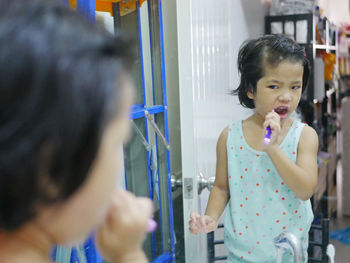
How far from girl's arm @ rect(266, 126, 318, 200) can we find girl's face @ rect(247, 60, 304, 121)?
4 cm

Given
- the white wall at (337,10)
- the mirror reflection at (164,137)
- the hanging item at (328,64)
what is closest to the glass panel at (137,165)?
the mirror reflection at (164,137)

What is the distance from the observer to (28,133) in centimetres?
18

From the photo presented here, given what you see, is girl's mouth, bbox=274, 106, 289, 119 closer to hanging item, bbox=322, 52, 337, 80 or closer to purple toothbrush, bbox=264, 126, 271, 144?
purple toothbrush, bbox=264, 126, 271, 144

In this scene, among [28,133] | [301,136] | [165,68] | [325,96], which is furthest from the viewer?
[325,96]

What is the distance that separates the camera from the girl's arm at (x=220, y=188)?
0.57 meters

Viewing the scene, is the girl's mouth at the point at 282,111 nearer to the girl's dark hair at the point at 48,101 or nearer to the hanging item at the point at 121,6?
the hanging item at the point at 121,6

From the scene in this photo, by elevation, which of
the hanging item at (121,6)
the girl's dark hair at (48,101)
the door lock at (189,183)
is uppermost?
the hanging item at (121,6)

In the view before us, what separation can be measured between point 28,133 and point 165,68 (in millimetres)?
504

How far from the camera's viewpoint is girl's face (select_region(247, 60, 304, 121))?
512 mm

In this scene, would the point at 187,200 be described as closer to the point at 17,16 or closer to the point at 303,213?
the point at 303,213

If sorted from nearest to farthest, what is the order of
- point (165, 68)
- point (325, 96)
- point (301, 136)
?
point (301, 136) < point (165, 68) < point (325, 96)

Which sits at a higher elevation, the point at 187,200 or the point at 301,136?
the point at 301,136

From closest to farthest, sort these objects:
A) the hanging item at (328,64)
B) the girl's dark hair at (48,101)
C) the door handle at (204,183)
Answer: the girl's dark hair at (48,101) → the door handle at (204,183) → the hanging item at (328,64)

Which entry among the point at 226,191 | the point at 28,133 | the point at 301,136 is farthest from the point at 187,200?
the point at 28,133
